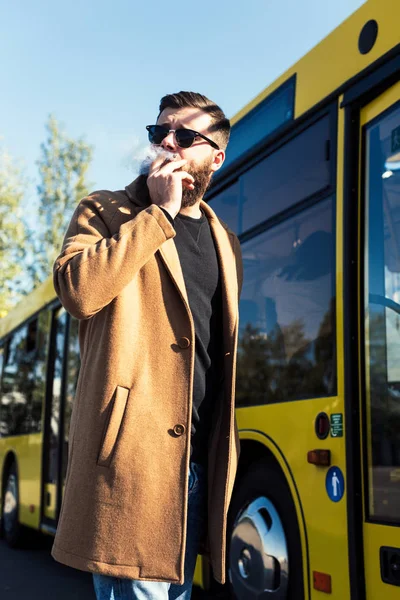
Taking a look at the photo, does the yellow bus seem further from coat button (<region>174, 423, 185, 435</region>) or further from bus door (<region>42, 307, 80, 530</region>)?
bus door (<region>42, 307, 80, 530</region>)

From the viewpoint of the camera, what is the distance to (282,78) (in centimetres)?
471

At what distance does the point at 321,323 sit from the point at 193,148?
1816 mm

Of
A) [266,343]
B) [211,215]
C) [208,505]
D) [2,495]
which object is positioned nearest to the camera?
[208,505]

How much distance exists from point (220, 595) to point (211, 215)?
9.80 feet

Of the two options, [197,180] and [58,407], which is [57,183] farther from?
[197,180]

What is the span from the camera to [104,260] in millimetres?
1934

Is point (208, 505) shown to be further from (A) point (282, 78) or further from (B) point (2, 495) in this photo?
(B) point (2, 495)

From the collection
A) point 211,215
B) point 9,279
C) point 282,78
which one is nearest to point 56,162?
point 9,279

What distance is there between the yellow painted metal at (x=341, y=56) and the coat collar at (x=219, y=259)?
1.65 meters

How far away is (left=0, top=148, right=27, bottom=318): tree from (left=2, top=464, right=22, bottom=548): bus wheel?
2194cm

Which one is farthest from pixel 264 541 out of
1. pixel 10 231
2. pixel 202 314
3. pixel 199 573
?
pixel 10 231

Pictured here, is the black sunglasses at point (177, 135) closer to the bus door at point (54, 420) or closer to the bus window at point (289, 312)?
the bus window at point (289, 312)

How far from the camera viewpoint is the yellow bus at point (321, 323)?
3391mm

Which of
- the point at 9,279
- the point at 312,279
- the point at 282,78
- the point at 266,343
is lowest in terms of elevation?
the point at 266,343
